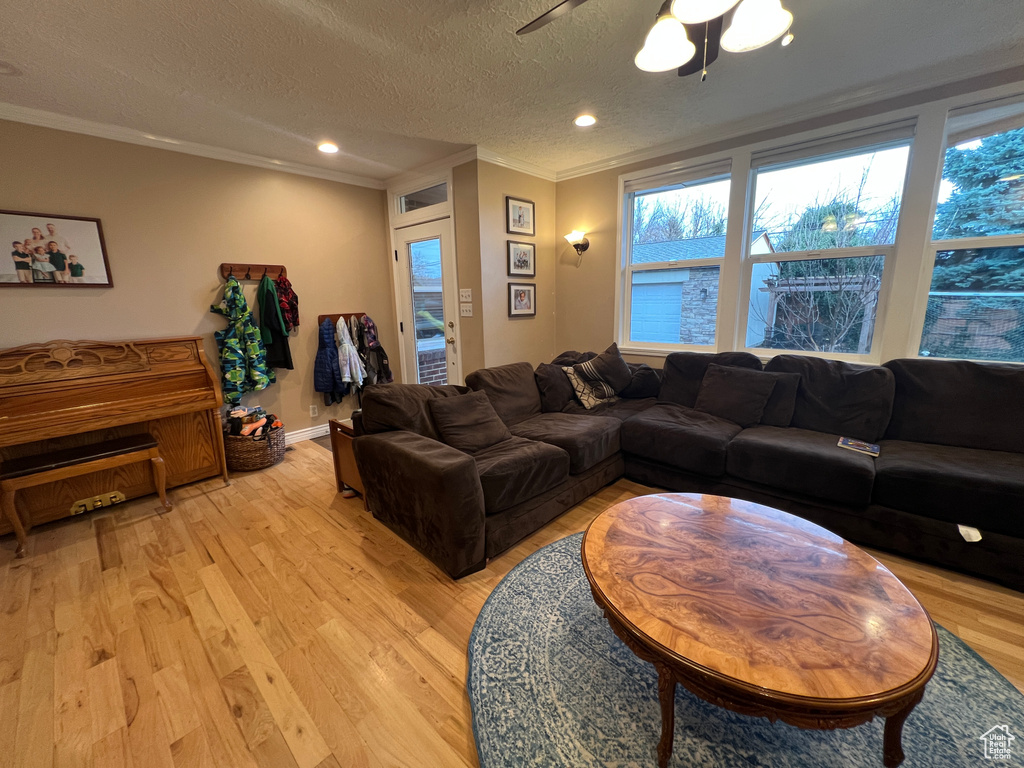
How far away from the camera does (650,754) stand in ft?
3.84

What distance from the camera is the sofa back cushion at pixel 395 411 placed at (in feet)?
7.59

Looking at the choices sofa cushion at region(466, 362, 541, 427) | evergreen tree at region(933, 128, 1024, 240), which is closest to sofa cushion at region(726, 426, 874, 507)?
sofa cushion at region(466, 362, 541, 427)

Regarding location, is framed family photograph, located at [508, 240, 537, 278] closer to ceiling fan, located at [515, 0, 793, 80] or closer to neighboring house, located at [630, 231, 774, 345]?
neighboring house, located at [630, 231, 774, 345]

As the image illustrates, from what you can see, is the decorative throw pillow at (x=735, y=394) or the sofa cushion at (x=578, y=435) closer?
the sofa cushion at (x=578, y=435)

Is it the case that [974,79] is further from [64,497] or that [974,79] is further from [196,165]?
[64,497]

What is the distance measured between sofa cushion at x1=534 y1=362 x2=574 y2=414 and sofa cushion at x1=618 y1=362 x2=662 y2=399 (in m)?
0.53

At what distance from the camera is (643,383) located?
337cm

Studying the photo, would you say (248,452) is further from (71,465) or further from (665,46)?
(665,46)

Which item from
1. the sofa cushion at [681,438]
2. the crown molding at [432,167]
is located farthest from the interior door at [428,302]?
the sofa cushion at [681,438]

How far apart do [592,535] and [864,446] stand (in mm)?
1884

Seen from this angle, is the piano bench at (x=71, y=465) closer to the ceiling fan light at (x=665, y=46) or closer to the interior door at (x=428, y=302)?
the interior door at (x=428, y=302)

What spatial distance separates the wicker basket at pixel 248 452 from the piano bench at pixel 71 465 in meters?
0.48

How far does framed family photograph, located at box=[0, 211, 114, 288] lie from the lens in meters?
2.50

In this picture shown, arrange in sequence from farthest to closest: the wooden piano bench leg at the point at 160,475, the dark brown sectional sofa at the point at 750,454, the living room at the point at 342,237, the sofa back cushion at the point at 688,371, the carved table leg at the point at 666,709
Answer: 1. the sofa back cushion at the point at 688,371
2. the wooden piano bench leg at the point at 160,475
3. the dark brown sectional sofa at the point at 750,454
4. the living room at the point at 342,237
5. the carved table leg at the point at 666,709
